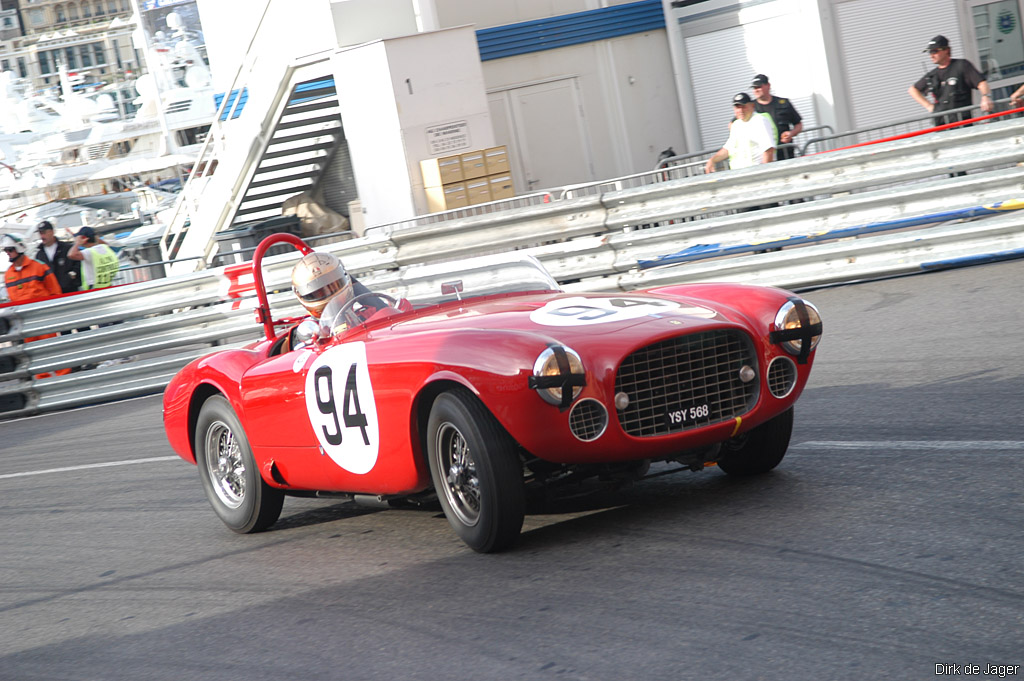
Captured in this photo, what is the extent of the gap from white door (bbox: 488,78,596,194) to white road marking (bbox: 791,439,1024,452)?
18202mm

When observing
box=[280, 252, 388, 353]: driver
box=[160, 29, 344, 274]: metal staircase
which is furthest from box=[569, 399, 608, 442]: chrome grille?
box=[160, 29, 344, 274]: metal staircase

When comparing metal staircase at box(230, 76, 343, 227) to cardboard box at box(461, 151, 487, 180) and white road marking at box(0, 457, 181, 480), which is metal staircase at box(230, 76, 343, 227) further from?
white road marking at box(0, 457, 181, 480)

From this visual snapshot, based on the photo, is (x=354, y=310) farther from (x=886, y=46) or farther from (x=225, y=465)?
(x=886, y=46)

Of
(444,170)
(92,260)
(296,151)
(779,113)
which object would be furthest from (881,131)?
(296,151)

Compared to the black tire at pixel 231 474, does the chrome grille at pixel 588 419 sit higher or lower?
higher

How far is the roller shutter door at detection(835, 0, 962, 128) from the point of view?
65.7 feet

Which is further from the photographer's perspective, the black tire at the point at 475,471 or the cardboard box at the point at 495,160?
the cardboard box at the point at 495,160

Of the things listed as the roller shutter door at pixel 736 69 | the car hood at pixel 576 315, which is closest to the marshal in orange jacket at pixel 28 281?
the car hood at pixel 576 315

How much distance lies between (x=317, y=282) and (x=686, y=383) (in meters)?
2.37

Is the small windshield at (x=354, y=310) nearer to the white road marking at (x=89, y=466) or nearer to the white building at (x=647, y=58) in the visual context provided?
the white road marking at (x=89, y=466)

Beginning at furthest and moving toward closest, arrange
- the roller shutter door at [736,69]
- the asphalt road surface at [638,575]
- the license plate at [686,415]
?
the roller shutter door at [736,69] < the license plate at [686,415] < the asphalt road surface at [638,575]

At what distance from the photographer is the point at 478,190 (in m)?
20.0

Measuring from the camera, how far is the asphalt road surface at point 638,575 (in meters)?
3.39

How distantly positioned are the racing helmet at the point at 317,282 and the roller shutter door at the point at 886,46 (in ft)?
51.1
